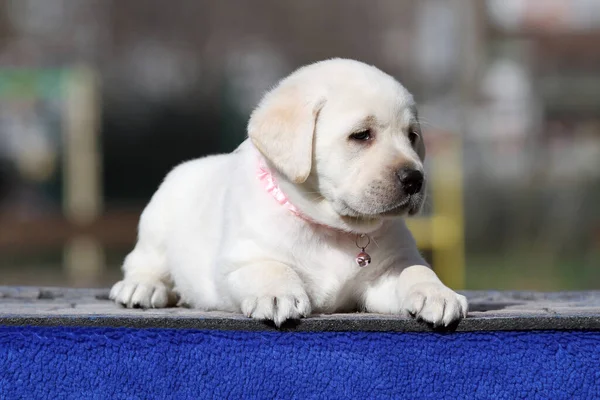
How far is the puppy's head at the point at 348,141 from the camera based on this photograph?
11.2ft

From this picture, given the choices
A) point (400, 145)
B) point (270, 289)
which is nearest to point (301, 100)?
point (400, 145)

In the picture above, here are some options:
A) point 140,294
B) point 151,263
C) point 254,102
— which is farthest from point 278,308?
point 254,102

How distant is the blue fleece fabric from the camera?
2998mm

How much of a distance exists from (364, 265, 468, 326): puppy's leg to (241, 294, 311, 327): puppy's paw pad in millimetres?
367

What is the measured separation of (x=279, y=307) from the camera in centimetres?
311

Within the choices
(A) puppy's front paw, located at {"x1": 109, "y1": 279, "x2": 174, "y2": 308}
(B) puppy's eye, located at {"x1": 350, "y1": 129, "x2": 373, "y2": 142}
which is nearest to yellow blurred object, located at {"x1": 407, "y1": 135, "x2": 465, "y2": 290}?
(A) puppy's front paw, located at {"x1": 109, "y1": 279, "x2": 174, "y2": 308}

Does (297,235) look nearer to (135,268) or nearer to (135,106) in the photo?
(135,268)

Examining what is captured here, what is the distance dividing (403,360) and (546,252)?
12589 mm

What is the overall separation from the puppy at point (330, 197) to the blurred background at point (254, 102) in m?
6.84

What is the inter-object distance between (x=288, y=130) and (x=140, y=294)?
1.07m

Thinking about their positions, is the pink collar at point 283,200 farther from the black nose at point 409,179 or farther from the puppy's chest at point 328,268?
the black nose at point 409,179

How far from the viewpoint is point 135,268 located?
445 centimetres

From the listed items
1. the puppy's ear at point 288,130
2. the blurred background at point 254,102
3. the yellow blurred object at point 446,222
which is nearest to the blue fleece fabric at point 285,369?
the puppy's ear at point 288,130

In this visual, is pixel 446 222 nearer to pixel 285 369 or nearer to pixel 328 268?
pixel 328 268
